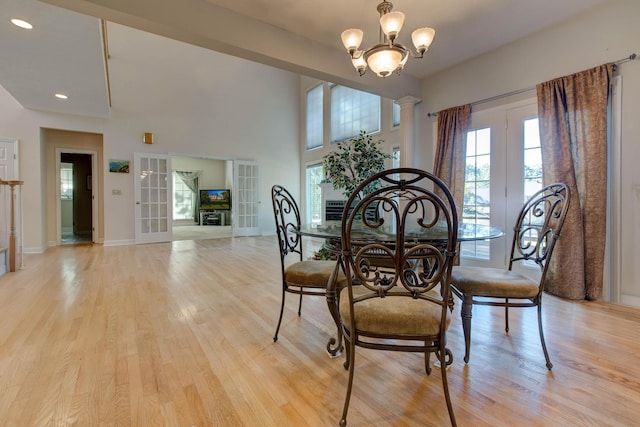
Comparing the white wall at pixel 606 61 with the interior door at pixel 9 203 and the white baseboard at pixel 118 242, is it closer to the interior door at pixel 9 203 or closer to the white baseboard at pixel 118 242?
the interior door at pixel 9 203

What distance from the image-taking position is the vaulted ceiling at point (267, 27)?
97.8 inches

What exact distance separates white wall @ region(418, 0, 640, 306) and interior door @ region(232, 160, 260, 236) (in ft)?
18.8

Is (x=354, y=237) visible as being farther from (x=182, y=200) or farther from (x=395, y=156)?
(x=182, y=200)

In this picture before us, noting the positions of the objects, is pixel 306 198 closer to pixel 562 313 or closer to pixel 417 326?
pixel 562 313

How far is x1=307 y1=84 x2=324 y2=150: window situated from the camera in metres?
7.59

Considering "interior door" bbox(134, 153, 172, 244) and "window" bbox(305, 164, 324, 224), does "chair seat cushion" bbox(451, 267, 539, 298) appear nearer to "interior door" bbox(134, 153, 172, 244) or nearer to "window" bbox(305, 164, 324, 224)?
"window" bbox(305, 164, 324, 224)

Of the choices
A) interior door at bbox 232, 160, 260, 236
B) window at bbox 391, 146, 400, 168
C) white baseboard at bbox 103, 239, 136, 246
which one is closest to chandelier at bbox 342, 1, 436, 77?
window at bbox 391, 146, 400, 168

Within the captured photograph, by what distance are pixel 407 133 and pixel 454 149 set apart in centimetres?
77

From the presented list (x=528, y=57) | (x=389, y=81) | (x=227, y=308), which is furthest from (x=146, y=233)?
(x=528, y=57)

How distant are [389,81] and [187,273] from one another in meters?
3.66

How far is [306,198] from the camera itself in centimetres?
816

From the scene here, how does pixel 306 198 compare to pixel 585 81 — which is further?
pixel 306 198

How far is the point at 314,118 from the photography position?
25.7 ft

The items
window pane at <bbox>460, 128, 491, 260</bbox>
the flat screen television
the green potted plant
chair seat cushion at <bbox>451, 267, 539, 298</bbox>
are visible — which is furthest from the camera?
the flat screen television
